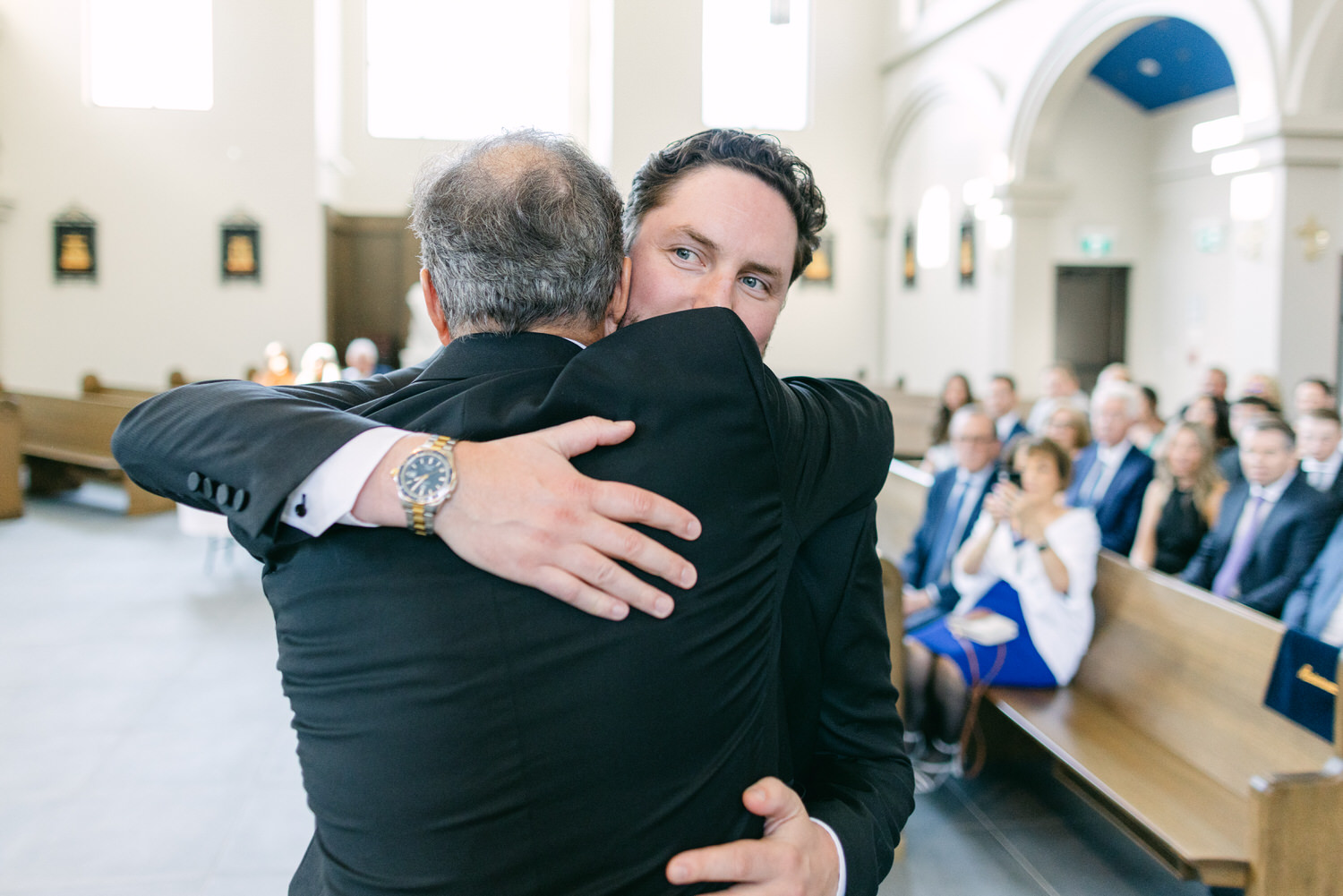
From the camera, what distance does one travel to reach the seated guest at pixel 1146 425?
22.9ft

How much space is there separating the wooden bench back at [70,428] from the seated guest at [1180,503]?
28.2 ft

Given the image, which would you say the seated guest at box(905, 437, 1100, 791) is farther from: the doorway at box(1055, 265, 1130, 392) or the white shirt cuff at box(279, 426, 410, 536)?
the doorway at box(1055, 265, 1130, 392)

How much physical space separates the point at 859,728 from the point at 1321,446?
494 centimetres

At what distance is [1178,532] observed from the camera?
17.1ft

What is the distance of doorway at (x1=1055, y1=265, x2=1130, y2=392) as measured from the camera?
46.2ft

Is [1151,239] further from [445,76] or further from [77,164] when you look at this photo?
[77,164]

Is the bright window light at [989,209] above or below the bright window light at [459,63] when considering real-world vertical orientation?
below

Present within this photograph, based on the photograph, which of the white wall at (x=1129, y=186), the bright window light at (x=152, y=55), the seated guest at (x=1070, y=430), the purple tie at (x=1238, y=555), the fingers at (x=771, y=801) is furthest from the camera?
the bright window light at (x=152, y=55)

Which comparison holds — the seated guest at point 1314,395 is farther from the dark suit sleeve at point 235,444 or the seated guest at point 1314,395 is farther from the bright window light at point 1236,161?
the dark suit sleeve at point 235,444

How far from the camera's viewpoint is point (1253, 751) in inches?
122

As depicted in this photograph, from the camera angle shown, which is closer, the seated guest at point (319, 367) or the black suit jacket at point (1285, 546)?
the black suit jacket at point (1285, 546)

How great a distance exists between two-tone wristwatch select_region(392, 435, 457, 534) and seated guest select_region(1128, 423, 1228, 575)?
5007 mm

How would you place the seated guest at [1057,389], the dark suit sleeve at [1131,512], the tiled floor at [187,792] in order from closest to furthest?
1. the tiled floor at [187,792]
2. the dark suit sleeve at [1131,512]
3. the seated guest at [1057,389]

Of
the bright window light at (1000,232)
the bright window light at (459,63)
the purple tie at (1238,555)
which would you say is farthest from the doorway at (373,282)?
the purple tie at (1238,555)
